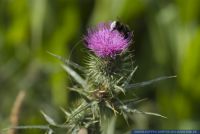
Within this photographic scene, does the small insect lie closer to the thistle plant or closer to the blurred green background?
the thistle plant

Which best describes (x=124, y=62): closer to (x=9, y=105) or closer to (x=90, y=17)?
(x=9, y=105)

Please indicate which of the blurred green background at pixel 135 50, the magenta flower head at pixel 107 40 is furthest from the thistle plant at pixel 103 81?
the blurred green background at pixel 135 50

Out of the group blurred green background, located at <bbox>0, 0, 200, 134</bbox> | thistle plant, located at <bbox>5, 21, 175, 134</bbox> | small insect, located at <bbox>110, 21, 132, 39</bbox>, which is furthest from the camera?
blurred green background, located at <bbox>0, 0, 200, 134</bbox>

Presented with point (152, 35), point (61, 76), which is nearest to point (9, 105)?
point (61, 76)

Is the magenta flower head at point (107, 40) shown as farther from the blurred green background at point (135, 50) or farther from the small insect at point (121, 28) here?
the blurred green background at point (135, 50)

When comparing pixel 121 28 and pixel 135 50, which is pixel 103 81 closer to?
pixel 121 28

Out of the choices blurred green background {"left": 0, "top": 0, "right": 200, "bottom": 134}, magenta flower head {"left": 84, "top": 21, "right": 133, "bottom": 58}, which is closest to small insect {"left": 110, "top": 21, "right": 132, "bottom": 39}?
magenta flower head {"left": 84, "top": 21, "right": 133, "bottom": 58}

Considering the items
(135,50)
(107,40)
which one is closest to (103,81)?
(107,40)

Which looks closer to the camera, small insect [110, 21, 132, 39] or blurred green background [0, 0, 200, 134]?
small insect [110, 21, 132, 39]
